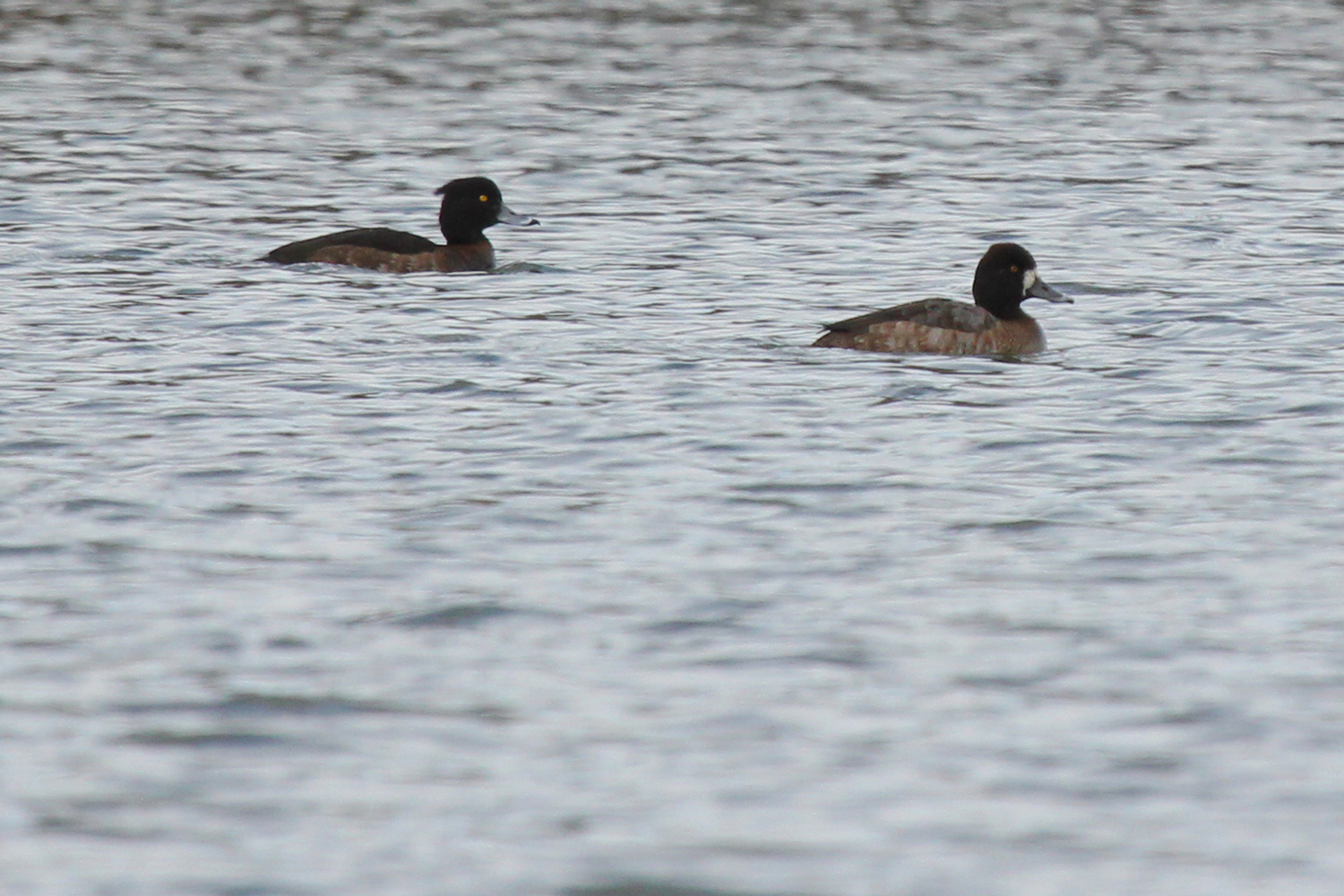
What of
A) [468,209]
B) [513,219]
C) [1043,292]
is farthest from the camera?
[513,219]

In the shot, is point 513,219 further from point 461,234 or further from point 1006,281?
point 1006,281

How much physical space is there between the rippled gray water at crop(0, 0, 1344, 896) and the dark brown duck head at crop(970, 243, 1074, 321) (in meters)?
0.51

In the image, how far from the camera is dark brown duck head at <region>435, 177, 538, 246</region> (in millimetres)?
19438

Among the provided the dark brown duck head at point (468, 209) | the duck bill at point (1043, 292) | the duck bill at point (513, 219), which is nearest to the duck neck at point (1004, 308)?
the duck bill at point (1043, 292)

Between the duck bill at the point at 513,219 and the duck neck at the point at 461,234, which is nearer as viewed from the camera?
the duck neck at the point at 461,234

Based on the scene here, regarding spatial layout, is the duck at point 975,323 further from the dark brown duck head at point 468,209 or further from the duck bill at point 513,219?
the duck bill at point 513,219

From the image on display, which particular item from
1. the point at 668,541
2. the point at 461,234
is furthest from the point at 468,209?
the point at 668,541

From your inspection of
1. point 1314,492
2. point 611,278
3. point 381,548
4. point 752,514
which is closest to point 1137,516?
point 1314,492

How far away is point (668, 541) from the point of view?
34.9ft

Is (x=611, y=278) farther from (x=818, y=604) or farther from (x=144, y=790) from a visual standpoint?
(x=144, y=790)

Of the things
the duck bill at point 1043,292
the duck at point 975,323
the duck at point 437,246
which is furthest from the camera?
the duck at point 437,246

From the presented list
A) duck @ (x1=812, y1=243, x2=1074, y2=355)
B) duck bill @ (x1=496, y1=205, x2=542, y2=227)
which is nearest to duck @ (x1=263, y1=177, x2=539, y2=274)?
duck bill @ (x1=496, y1=205, x2=542, y2=227)

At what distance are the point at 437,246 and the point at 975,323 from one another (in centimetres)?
527

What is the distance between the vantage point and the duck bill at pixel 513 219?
1980 cm
